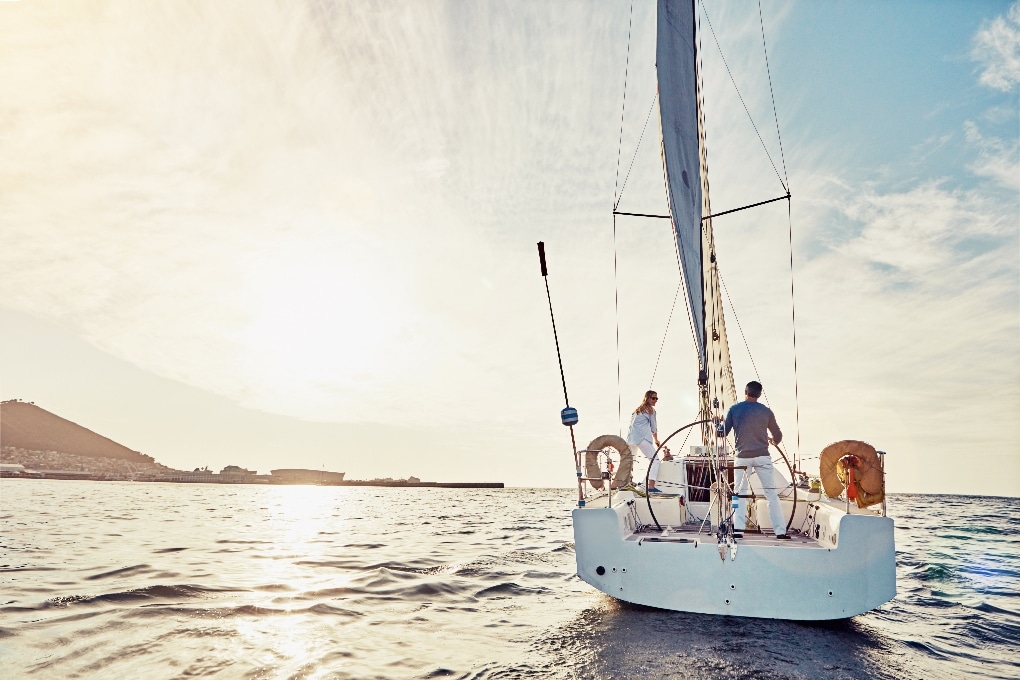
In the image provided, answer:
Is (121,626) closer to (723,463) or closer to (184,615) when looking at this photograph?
(184,615)

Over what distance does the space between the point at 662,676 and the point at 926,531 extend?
30788 millimetres

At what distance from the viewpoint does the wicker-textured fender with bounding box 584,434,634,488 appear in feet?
32.8

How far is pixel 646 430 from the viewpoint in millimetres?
11336

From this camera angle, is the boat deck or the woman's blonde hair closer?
the boat deck

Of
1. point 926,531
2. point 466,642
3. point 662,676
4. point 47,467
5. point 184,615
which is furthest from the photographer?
point 47,467

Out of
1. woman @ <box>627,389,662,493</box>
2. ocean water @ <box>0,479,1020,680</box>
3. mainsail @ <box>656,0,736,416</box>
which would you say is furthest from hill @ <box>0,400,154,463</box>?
mainsail @ <box>656,0,736,416</box>

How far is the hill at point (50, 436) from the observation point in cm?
17718

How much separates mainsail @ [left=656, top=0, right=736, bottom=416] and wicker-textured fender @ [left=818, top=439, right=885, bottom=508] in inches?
82.2

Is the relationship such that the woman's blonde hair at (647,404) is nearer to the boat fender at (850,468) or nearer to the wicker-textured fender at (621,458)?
the wicker-textured fender at (621,458)

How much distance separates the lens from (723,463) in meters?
8.23

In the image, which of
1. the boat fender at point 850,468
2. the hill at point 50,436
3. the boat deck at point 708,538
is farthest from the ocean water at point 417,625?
the hill at point 50,436

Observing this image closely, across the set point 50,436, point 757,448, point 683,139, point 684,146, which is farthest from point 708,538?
point 50,436

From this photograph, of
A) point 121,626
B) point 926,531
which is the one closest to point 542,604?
point 121,626

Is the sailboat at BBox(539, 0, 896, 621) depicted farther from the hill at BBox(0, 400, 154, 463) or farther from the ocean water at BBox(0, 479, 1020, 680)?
the hill at BBox(0, 400, 154, 463)
